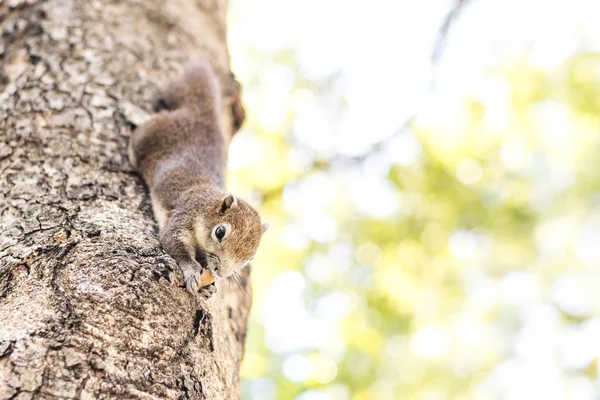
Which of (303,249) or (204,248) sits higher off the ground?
(303,249)

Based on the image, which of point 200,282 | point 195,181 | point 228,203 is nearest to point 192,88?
point 195,181

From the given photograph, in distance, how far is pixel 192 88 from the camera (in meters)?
3.99

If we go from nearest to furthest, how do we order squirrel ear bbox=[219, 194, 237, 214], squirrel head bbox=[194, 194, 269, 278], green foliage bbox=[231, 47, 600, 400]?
squirrel head bbox=[194, 194, 269, 278] < squirrel ear bbox=[219, 194, 237, 214] < green foliage bbox=[231, 47, 600, 400]

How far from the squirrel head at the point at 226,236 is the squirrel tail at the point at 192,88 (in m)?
0.81

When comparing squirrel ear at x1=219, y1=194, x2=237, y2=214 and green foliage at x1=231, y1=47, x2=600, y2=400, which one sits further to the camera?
green foliage at x1=231, y1=47, x2=600, y2=400

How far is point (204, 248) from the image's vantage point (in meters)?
3.50

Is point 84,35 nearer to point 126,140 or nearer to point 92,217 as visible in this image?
point 126,140

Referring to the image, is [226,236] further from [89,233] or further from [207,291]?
[89,233]

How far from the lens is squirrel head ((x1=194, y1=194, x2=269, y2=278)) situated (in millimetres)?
3422

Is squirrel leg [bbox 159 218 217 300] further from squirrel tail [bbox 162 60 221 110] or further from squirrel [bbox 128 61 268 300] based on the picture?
squirrel tail [bbox 162 60 221 110]

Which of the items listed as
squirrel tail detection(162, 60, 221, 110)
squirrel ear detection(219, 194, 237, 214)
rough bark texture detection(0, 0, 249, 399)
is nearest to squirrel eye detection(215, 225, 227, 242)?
squirrel ear detection(219, 194, 237, 214)

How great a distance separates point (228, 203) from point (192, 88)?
912 mm

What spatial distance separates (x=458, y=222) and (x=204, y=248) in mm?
4309

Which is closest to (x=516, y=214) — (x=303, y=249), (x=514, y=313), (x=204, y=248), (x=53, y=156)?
(x=514, y=313)
